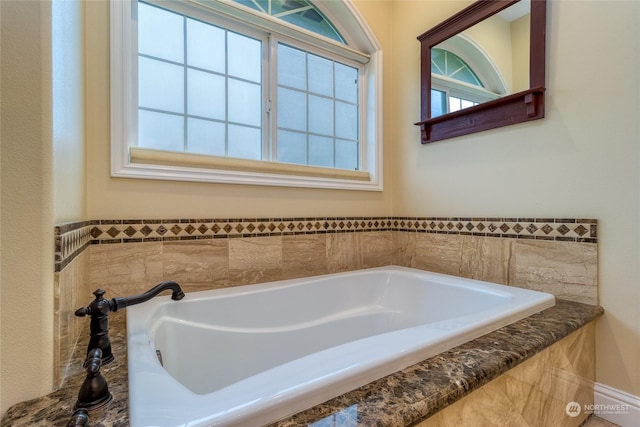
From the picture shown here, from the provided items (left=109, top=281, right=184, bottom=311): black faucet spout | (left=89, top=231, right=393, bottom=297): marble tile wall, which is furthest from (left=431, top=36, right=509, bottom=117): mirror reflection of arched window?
(left=109, top=281, right=184, bottom=311): black faucet spout

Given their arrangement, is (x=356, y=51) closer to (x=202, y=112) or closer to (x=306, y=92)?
(x=306, y=92)

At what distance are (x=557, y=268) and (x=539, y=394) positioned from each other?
68 centimetres

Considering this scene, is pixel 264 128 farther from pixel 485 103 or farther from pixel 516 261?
pixel 516 261

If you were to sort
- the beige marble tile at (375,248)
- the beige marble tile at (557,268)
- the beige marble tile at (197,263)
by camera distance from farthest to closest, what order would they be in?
the beige marble tile at (375,248), the beige marble tile at (197,263), the beige marble tile at (557,268)

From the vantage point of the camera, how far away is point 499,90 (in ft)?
4.86

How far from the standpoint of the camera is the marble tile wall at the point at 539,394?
0.66 metres

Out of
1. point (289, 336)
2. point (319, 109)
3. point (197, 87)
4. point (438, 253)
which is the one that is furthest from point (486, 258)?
point (197, 87)

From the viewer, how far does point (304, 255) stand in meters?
1.68

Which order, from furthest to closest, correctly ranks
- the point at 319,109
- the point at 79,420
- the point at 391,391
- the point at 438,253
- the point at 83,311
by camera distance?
the point at 319,109
the point at 438,253
the point at 83,311
the point at 391,391
the point at 79,420

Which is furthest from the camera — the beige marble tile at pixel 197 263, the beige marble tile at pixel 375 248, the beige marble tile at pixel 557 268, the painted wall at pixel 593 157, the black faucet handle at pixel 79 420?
the beige marble tile at pixel 375 248

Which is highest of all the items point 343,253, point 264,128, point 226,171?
point 264,128

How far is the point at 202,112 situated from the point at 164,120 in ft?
0.66

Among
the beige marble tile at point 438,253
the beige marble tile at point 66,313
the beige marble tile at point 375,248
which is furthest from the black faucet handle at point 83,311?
the beige marble tile at point 438,253

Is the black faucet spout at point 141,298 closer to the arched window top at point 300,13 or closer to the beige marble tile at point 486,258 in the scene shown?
the beige marble tile at point 486,258
